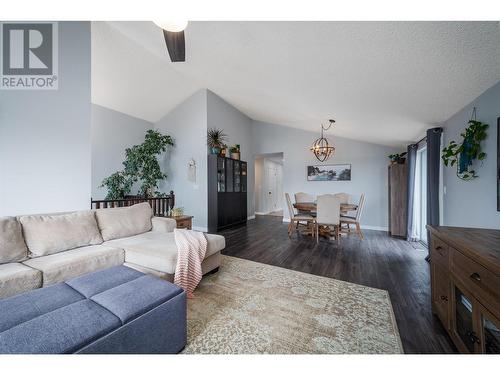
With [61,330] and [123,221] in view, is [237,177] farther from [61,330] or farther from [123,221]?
[61,330]

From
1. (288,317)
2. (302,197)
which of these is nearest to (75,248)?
(288,317)

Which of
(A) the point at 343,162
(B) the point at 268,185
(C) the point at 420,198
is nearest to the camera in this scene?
(C) the point at 420,198

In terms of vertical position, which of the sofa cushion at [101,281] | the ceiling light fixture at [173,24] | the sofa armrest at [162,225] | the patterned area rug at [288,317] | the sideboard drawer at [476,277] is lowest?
the patterned area rug at [288,317]

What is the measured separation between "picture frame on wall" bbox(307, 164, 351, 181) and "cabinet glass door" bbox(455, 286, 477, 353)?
4630 mm

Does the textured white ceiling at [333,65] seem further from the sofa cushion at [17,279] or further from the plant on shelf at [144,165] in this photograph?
the sofa cushion at [17,279]

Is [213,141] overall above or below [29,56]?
below

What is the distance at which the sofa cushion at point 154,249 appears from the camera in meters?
1.95

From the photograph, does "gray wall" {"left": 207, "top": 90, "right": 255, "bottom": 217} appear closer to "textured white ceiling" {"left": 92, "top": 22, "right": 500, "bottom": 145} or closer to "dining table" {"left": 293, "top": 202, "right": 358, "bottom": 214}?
"textured white ceiling" {"left": 92, "top": 22, "right": 500, "bottom": 145}

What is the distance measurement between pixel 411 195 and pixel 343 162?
200 cm

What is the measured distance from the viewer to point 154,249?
6.81ft

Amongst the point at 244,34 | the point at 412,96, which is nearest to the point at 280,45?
the point at 244,34

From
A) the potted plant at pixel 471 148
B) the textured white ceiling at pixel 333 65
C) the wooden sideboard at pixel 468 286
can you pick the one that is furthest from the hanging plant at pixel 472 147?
the wooden sideboard at pixel 468 286

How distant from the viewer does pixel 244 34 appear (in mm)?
2150

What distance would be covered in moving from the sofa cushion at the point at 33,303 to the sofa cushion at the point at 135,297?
0.55ft
